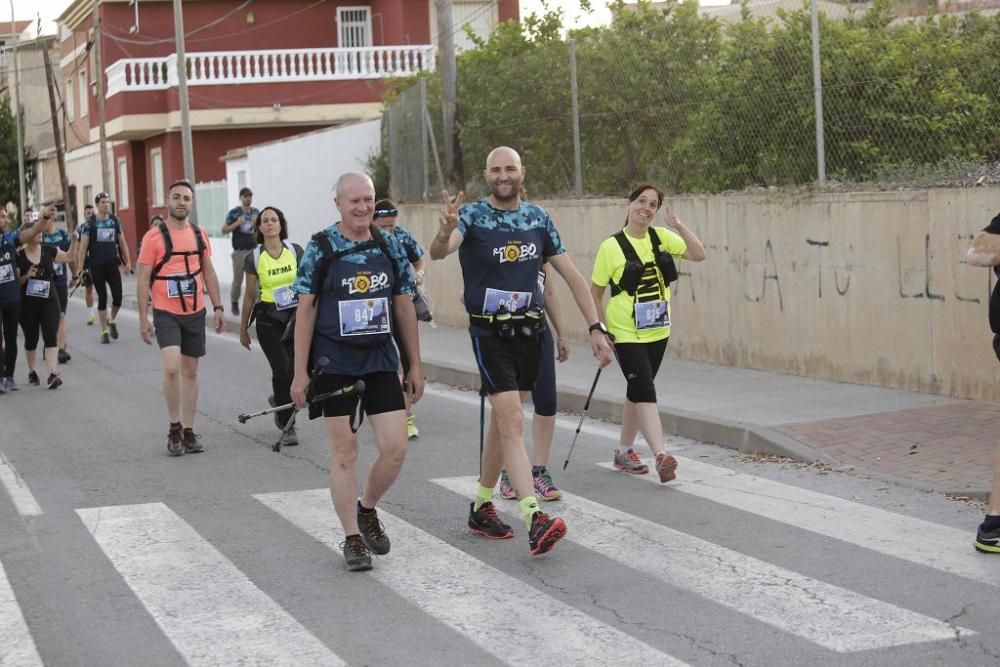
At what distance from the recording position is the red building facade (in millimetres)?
37250

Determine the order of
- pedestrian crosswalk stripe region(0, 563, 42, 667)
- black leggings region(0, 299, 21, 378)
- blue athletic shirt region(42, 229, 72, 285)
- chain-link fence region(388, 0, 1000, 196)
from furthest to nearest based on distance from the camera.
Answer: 1. blue athletic shirt region(42, 229, 72, 285)
2. black leggings region(0, 299, 21, 378)
3. chain-link fence region(388, 0, 1000, 196)
4. pedestrian crosswalk stripe region(0, 563, 42, 667)

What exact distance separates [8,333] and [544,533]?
9790 millimetres

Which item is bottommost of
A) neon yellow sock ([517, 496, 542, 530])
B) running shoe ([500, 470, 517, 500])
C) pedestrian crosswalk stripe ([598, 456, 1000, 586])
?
pedestrian crosswalk stripe ([598, 456, 1000, 586])

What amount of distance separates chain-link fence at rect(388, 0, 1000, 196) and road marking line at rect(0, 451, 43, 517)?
7143mm

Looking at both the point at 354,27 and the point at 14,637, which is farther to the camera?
the point at 354,27

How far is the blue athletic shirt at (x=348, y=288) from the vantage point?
7043 millimetres

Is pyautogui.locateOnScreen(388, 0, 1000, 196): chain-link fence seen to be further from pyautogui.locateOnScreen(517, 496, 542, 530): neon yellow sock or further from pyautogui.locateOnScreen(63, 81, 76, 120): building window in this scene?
pyautogui.locateOnScreen(63, 81, 76, 120): building window

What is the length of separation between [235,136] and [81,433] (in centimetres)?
2693

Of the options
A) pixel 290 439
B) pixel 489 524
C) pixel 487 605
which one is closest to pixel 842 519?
pixel 489 524

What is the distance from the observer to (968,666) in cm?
535

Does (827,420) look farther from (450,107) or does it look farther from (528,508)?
(450,107)

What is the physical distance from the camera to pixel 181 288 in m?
10.9

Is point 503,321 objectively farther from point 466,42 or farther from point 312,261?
point 466,42

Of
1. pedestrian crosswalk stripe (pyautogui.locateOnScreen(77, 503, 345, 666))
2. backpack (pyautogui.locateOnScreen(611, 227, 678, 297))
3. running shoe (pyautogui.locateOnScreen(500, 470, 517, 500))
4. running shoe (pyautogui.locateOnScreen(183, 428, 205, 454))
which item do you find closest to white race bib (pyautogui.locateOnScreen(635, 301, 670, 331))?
backpack (pyautogui.locateOnScreen(611, 227, 678, 297))
